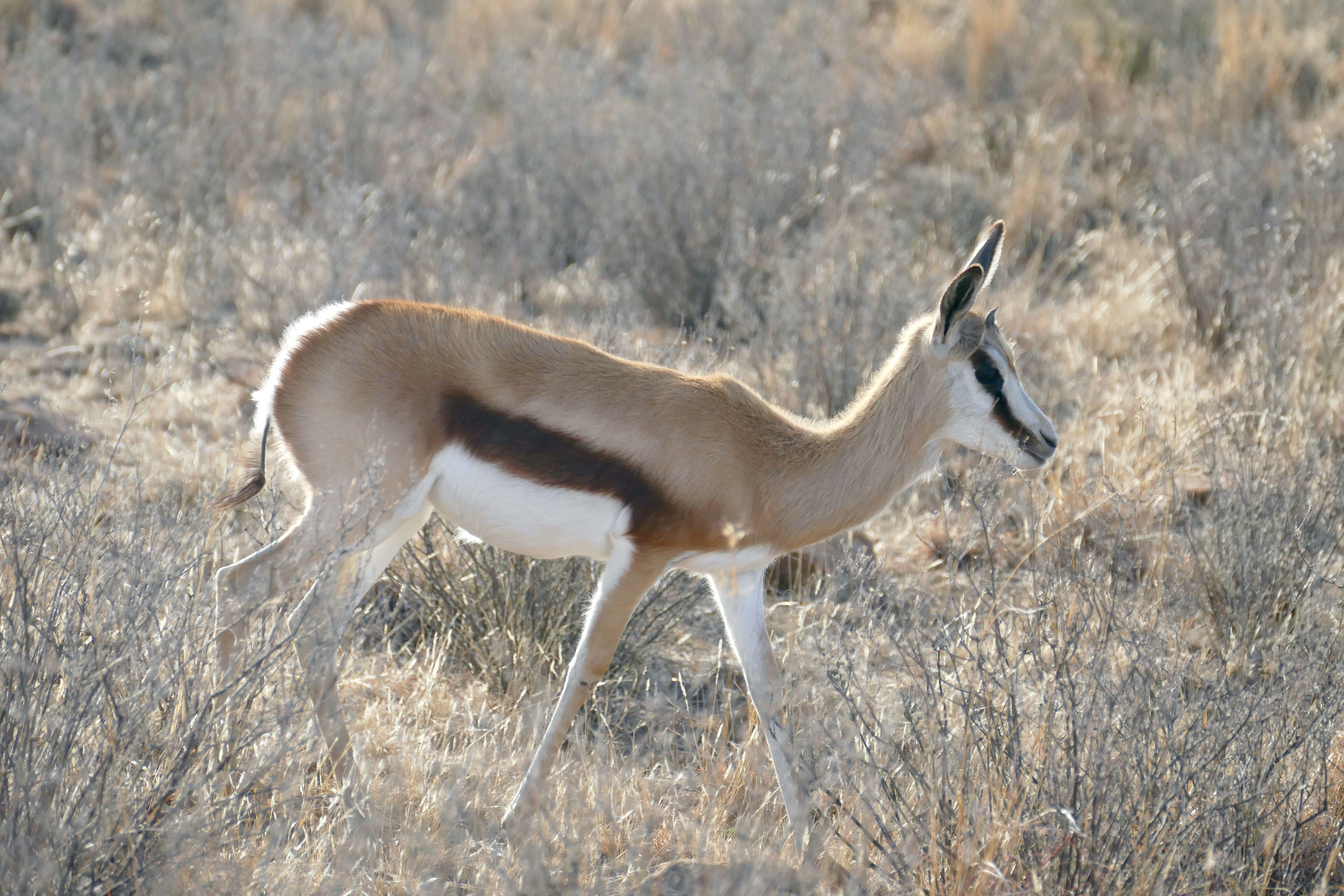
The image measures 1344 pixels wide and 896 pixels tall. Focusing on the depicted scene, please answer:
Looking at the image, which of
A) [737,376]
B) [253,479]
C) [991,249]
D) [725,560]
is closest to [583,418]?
[725,560]

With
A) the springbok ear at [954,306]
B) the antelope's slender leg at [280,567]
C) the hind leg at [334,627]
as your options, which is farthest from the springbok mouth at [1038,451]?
the antelope's slender leg at [280,567]

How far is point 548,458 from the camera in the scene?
356cm

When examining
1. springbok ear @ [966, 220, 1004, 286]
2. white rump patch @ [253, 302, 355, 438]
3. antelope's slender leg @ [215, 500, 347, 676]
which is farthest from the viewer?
springbok ear @ [966, 220, 1004, 286]

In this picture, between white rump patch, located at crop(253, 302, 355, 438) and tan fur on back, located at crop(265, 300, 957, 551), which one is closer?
tan fur on back, located at crop(265, 300, 957, 551)

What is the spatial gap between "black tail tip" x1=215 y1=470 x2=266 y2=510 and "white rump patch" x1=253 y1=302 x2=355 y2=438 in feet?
0.43

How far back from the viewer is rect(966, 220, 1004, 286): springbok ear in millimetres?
3994

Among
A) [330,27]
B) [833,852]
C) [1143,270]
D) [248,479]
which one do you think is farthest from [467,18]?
[833,852]

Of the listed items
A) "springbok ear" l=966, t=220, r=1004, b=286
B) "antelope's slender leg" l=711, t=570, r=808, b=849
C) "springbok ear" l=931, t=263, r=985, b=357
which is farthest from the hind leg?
"springbok ear" l=966, t=220, r=1004, b=286

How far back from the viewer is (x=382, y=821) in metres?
3.21

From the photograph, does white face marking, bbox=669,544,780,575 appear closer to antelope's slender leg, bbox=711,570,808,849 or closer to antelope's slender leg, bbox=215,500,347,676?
antelope's slender leg, bbox=711,570,808,849

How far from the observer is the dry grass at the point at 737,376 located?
3.04 meters

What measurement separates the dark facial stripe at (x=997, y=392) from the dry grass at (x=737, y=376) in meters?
0.36

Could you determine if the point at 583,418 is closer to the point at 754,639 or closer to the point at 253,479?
the point at 754,639

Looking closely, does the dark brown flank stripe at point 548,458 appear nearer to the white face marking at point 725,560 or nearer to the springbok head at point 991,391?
the white face marking at point 725,560
